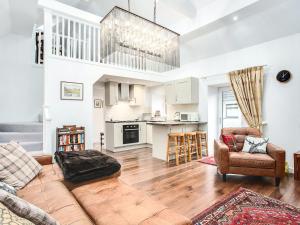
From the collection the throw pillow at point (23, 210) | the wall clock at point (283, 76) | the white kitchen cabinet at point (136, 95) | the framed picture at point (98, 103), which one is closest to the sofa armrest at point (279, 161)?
the wall clock at point (283, 76)

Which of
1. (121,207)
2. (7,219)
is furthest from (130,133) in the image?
(7,219)

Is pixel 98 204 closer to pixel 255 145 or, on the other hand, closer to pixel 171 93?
pixel 255 145

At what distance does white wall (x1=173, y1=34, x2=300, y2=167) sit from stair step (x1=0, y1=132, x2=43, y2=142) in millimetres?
5337

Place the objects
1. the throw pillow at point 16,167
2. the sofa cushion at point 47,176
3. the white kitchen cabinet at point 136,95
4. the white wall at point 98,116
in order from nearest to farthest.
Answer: the throw pillow at point 16,167 < the sofa cushion at point 47,176 < the white kitchen cabinet at point 136,95 < the white wall at point 98,116

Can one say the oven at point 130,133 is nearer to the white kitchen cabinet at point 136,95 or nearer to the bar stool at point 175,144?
the white kitchen cabinet at point 136,95

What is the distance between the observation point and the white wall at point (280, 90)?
3408 millimetres

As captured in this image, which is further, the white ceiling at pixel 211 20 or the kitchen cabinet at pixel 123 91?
the kitchen cabinet at pixel 123 91

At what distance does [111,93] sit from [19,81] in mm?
2707

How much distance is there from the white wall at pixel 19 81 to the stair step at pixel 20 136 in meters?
1.36

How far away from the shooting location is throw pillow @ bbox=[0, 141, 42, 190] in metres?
1.64

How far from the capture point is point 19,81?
4965mm

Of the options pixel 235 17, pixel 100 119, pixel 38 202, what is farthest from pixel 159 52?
pixel 100 119

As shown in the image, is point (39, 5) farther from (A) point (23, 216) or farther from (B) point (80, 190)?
(A) point (23, 216)

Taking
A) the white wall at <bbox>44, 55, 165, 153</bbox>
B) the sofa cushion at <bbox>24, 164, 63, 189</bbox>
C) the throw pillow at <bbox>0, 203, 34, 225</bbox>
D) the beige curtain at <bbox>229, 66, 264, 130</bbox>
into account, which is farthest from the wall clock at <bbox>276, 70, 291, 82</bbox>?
the throw pillow at <bbox>0, 203, 34, 225</bbox>
